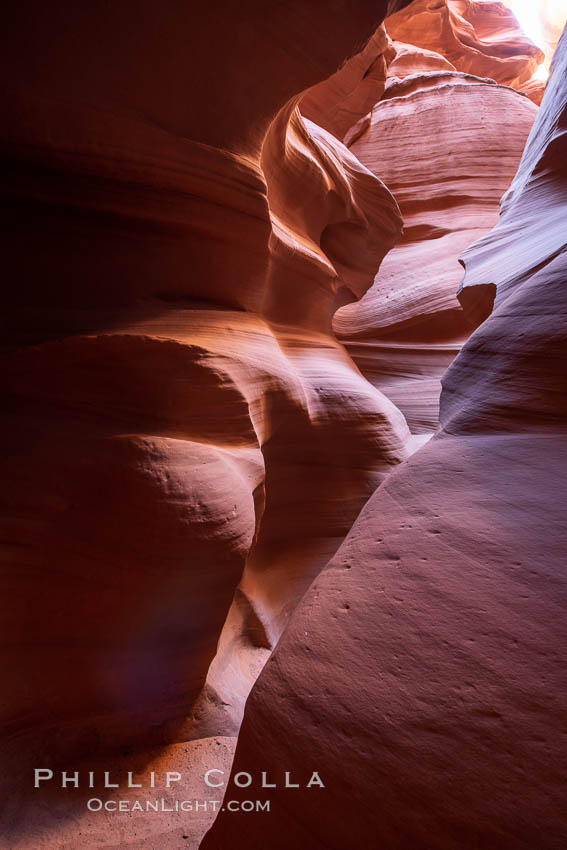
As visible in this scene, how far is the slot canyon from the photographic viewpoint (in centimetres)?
132

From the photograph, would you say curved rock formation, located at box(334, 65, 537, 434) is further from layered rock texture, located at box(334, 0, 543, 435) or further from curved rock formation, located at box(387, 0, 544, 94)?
curved rock formation, located at box(387, 0, 544, 94)

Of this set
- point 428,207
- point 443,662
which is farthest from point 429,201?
point 443,662

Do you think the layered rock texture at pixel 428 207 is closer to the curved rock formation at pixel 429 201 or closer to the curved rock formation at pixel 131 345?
the curved rock formation at pixel 429 201

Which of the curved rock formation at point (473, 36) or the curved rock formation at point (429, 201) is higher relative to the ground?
the curved rock formation at point (473, 36)

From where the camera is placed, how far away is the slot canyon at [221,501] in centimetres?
132

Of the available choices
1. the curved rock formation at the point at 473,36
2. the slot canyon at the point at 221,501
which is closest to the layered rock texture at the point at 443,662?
the slot canyon at the point at 221,501

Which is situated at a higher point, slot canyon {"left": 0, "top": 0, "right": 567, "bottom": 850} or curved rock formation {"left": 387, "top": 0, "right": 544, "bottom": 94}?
curved rock formation {"left": 387, "top": 0, "right": 544, "bottom": 94}

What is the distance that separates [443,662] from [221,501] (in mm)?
1511

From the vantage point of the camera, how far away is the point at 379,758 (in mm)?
1283

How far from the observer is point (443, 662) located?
4.61 ft

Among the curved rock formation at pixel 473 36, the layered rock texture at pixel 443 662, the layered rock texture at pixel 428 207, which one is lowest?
the layered rock texture at pixel 443 662

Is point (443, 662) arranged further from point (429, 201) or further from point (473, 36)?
point (473, 36)

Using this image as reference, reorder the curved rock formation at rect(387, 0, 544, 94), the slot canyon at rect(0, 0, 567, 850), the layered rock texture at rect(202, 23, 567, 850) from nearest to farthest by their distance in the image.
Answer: the layered rock texture at rect(202, 23, 567, 850) < the slot canyon at rect(0, 0, 567, 850) < the curved rock formation at rect(387, 0, 544, 94)

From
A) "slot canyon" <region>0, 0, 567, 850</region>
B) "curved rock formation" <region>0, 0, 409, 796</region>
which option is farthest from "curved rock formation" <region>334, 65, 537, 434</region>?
"curved rock formation" <region>0, 0, 409, 796</region>
